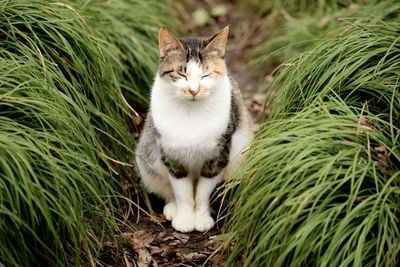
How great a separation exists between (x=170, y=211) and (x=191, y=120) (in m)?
0.79

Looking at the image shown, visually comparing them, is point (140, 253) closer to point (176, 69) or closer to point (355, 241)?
point (176, 69)

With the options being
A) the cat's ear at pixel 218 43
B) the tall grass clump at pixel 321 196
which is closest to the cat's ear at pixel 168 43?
the cat's ear at pixel 218 43

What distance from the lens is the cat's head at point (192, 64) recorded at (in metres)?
4.04

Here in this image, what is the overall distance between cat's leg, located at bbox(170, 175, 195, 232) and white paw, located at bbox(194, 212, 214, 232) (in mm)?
35

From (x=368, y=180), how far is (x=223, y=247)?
919 millimetres

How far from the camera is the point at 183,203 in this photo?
14.6ft

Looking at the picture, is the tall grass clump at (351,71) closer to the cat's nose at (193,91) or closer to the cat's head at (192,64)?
the cat's head at (192,64)

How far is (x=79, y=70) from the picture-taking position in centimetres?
443

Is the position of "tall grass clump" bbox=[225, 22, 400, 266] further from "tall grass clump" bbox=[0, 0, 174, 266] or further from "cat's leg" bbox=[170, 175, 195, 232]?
"tall grass clump" bbox=[0, 0, 174, 266]

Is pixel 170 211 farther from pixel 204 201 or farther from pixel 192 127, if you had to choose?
pixel 192 127

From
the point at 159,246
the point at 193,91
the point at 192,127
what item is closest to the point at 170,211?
the point at 159,246

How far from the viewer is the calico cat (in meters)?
4.09

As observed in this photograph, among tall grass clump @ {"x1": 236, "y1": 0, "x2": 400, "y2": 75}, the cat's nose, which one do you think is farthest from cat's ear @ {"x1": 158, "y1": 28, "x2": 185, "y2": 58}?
tall grass clump @ {"x1": 236, "y1": 0, "x2": 400, "y2": 75}

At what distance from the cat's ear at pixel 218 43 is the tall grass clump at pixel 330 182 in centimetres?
55
